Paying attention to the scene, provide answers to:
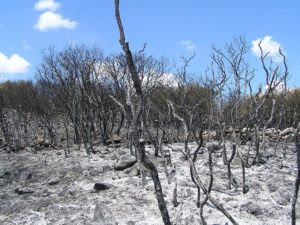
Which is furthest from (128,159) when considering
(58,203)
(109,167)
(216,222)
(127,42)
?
(127,42)

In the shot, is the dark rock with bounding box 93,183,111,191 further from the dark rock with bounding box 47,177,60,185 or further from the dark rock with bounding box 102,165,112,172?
the dark rock with bounding box 102,165,112,172

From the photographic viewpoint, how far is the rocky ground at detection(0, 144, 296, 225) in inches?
295

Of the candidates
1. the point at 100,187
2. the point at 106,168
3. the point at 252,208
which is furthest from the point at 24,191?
the point at 252,208

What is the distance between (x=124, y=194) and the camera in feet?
28.6

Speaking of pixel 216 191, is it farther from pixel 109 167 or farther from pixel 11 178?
pixel 11 178

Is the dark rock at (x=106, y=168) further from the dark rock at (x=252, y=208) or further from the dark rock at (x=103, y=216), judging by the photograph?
the dark rock at (x=252, y=208)

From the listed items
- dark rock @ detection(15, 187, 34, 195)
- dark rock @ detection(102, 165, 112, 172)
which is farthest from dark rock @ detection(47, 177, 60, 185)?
dark rock @ detection(102, 165, 112, 172)

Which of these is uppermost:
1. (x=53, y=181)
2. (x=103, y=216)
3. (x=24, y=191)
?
(x=53, y=181)

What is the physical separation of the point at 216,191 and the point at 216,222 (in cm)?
148

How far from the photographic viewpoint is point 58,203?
8688 mm

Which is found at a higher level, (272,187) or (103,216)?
(272,187)

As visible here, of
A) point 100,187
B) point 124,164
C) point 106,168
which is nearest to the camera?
point 100,187

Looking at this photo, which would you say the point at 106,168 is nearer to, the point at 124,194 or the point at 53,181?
the point at 53,181

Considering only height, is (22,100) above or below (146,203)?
above
